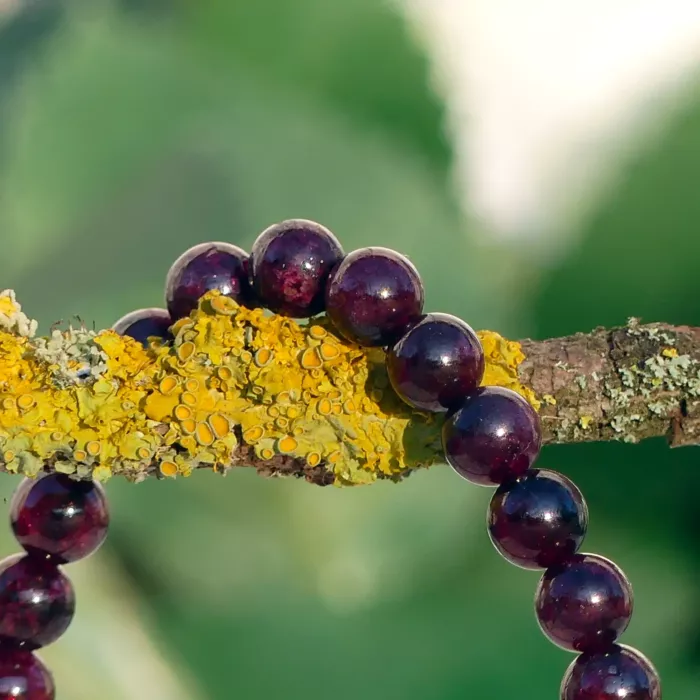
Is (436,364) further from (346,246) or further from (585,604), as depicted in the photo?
(346,246)

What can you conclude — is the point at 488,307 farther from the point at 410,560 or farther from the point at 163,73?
the point at 163,73

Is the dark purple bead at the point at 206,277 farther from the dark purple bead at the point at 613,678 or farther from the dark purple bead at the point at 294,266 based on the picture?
the dark purple bead at the point at 613,678

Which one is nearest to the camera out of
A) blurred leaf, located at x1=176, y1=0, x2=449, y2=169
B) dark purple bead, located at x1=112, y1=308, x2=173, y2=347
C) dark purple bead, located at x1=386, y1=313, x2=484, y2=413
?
dark purple bead, located at x1=386, y1=313, x2=484, y2=413

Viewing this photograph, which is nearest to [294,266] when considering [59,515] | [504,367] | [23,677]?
[504,367]

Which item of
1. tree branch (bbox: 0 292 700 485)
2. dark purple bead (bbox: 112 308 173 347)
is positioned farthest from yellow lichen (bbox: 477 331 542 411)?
dark purple bead (bbox: 112 308 173 347)

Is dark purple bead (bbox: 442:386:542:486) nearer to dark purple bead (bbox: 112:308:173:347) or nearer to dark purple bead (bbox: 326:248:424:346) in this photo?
dark purple bead (bbox: 326:248:424:346)

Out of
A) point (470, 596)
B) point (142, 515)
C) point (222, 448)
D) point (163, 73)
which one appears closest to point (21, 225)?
point (163, 73)
